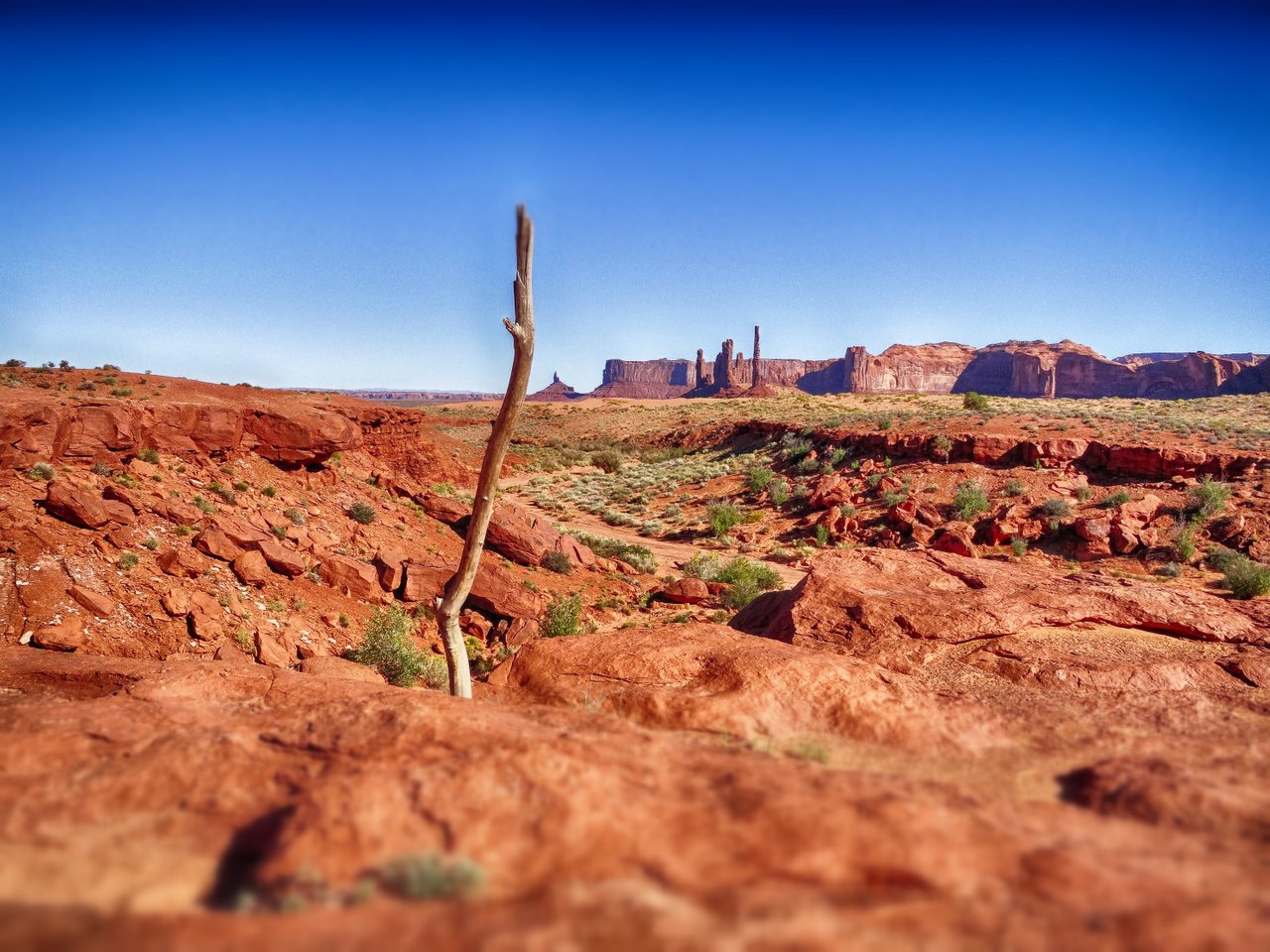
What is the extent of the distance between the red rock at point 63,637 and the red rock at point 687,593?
1027 cm

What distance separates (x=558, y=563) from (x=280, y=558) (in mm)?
5971

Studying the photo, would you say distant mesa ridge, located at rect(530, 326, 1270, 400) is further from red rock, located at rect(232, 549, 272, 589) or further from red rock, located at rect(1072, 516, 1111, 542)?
red rock, located at rect(232, 549, 272, 589)

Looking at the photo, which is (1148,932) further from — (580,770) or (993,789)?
(580,770)

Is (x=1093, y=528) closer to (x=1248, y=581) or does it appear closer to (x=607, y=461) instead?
(x=1248, y=581)

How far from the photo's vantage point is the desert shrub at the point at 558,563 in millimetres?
15828

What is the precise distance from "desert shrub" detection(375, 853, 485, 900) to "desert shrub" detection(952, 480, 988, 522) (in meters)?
20.6

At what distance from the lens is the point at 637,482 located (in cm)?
3203

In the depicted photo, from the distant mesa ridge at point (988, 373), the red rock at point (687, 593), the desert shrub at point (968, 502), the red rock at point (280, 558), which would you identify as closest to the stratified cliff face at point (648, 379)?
the distant mesa ridge at point (988, 373)

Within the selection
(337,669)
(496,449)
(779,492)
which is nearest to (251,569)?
(337,669)

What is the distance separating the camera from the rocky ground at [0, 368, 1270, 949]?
2488 mm

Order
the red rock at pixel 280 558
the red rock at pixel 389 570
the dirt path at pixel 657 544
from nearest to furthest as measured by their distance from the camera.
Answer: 1. the red rock at pixel 280 558
2. the red rock at pixel 389 570
3. the dirt path at pixel 657 544

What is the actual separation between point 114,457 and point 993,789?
14773mm

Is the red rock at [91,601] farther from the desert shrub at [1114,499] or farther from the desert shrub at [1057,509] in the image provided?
the desert shrub at [1114,499]

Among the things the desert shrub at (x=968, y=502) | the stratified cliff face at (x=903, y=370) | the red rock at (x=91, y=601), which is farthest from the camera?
the stratified cliff face at (x=903, y=370)
